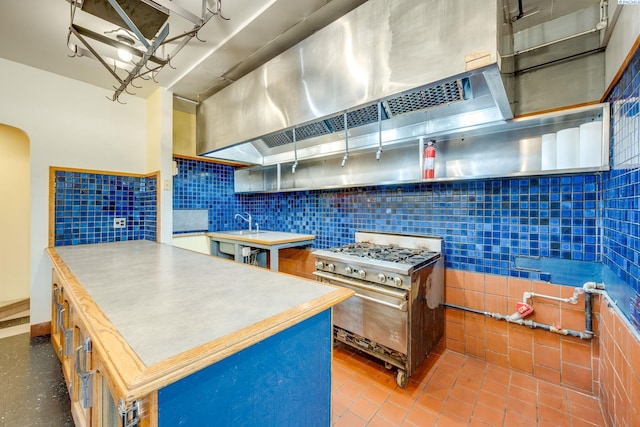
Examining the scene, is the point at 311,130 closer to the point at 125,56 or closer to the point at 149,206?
the point at 125,56

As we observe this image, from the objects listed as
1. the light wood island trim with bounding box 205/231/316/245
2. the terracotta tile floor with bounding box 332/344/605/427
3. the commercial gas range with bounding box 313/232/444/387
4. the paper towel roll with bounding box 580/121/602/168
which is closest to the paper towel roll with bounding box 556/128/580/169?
the paper towel roll with bounding box 580/121/602/168

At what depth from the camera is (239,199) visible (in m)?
3.91

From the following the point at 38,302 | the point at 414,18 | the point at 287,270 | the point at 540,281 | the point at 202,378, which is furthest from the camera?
the point at 287,270

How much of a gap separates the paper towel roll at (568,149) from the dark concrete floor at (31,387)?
131 inches

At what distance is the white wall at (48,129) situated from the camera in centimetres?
242

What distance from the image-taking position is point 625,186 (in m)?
1.26

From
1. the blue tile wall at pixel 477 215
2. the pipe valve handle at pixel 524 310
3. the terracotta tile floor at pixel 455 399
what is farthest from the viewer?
the pipe valve handle at pixel 524 310

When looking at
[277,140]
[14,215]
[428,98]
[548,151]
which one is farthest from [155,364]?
[14,215]

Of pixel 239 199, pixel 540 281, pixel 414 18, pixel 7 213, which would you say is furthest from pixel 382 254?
pixel 7 213

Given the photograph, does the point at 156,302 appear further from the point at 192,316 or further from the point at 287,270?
the point at 287,270

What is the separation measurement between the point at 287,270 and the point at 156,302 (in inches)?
99.0

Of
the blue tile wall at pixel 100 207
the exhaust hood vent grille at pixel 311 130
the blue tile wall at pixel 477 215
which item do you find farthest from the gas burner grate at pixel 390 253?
the blue tile wall at pixel 100 207

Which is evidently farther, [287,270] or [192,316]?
[287,270]

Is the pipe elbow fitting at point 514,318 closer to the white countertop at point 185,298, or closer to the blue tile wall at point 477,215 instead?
the blue tile wall at point 477,215
